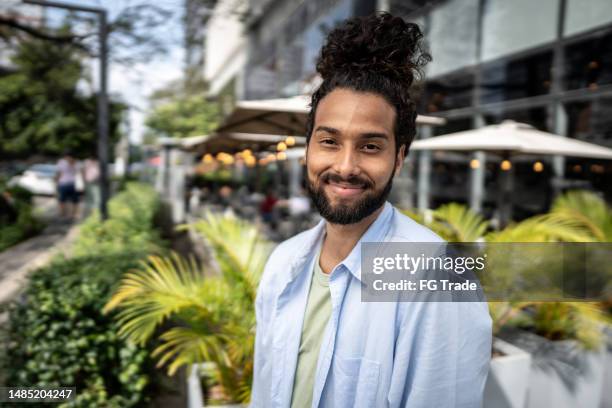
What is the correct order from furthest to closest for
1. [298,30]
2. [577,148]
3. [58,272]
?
[298,30] → [577,148] → [58,272]

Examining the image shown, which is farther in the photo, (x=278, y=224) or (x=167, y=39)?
(x=278, y=224)

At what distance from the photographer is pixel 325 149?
4.32ft

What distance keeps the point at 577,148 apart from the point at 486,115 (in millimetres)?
3125

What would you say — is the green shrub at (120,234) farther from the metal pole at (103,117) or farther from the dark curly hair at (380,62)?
the dark curly hair at (380,62)

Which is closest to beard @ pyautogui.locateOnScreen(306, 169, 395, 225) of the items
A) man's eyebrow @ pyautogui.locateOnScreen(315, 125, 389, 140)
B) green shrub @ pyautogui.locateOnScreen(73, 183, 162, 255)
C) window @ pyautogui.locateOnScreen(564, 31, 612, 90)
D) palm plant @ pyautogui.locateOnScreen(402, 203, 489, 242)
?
man's eyebrow @ pyautogui.locateOnScreen(315, 125, 389, 140)

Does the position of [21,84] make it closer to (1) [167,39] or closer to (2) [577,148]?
(1) [167,39]

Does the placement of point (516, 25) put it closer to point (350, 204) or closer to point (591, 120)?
point (591, 120)

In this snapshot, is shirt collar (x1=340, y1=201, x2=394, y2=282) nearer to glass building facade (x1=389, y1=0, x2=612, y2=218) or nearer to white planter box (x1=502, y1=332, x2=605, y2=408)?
white planter box (x1=502, y1=332, x2=605, y2=408)

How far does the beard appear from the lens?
1.28 metres

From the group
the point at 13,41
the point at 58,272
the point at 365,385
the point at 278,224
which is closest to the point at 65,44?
the point at 13,41

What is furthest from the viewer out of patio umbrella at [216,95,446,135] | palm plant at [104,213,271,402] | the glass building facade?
the glass building facade

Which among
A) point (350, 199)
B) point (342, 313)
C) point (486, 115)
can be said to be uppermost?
point (486, 115)

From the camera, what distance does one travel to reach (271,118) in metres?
5.91

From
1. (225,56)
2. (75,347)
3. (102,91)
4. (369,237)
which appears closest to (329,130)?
(369,237)
